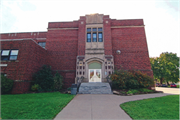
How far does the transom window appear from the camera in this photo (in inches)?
651

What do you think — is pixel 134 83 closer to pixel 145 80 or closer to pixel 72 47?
pixel 145 80

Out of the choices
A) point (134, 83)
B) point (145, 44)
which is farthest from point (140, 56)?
point (134, 83)

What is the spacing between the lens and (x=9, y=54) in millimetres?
11812

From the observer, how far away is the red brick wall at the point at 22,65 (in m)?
10.7

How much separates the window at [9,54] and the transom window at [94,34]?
35.8 ft

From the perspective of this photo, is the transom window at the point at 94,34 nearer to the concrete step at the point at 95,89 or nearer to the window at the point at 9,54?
the concrete step at the point at 95,89

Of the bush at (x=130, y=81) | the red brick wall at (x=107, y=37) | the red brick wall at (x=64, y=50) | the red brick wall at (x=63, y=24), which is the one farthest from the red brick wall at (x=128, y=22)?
the bush at (x=130, y=81)

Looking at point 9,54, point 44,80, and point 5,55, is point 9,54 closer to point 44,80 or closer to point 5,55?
point 5,55

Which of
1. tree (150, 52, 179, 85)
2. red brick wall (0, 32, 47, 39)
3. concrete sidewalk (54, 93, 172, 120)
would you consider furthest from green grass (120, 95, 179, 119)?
tree (150, 52, 179, 85)

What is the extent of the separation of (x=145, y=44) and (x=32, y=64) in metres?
18.1

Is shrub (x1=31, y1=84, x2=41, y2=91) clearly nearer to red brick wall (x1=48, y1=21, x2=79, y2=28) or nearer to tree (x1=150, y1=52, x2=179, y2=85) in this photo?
red brick wall (x1=48, y1=21, x2=79, y2=28)

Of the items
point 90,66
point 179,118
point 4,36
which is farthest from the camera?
point 4,36

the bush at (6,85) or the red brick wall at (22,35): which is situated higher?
the red brick wall at (22,35)

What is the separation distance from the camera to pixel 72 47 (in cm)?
1680
